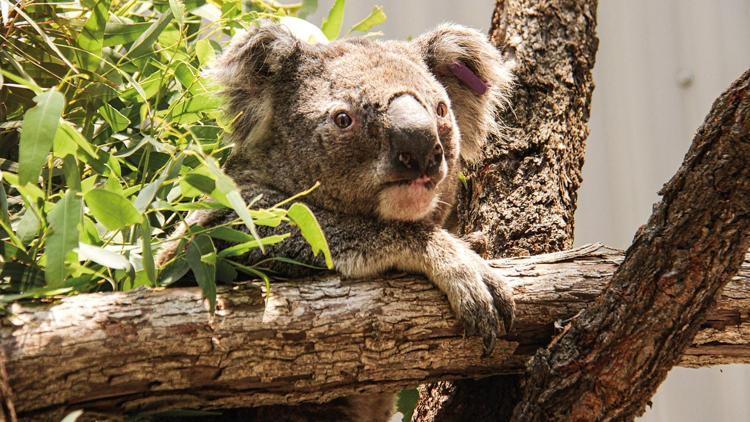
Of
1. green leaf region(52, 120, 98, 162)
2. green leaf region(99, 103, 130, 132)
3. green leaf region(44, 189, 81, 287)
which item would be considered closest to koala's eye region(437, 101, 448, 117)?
green leaf region(99, 103, 130, 132)

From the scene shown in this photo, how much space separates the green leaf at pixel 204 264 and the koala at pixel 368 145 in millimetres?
311

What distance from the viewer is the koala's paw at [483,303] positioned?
2230 mm

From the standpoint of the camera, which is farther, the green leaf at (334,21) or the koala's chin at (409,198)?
the green leaf at (334,21)

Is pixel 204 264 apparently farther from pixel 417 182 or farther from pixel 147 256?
pixel 417 182

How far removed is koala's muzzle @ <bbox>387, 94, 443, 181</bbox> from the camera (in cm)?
233

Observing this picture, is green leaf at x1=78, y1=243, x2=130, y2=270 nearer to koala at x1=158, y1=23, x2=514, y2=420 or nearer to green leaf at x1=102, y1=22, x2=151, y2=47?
koala at x1=158, y1=23, x2=514, y2=420

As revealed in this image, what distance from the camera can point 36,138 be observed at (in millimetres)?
1812

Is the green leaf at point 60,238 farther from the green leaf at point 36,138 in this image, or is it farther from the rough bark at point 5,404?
→ the rough bark at point 5,404

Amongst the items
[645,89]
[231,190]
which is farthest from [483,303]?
[645,89]

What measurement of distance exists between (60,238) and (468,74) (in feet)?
5.64

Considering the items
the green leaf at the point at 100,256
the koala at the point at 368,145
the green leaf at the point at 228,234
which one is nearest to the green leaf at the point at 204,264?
the green leaf at the point at 228,234

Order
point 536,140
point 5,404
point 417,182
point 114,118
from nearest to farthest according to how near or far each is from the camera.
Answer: point 5,404 → point 417,182 → point 114,118 → point 536,140

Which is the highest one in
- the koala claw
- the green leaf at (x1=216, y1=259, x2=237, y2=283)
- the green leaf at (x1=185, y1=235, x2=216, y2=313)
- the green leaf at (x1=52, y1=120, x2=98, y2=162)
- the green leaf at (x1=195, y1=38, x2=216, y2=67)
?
the green leaf at (x1=195, y1=38, x2=216, y2=67)

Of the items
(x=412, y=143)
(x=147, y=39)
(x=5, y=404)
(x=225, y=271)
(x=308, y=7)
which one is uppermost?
(x=308, y=7)
